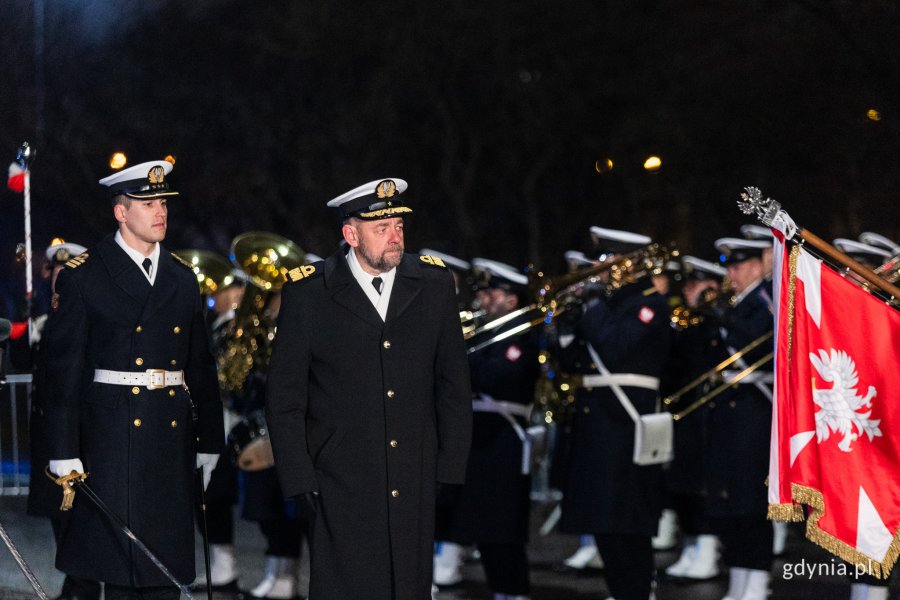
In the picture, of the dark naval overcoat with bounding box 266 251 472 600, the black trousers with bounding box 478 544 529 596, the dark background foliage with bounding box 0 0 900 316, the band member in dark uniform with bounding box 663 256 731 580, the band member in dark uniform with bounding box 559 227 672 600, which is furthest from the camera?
the dark background foliage with bounding box 0 0 900 316

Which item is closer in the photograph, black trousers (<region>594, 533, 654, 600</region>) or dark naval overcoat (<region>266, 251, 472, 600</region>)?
dark naval overcoat (<region>266, 251, 472, 600</region>)

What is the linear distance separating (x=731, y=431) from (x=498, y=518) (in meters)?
1.75

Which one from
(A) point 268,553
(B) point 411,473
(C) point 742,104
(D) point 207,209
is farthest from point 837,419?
(D) point 207,209

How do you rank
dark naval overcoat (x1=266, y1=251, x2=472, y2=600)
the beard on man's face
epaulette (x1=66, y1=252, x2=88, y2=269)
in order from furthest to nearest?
1. epaulette (x1=66, y1=252, x2=88, y2=269)
2. the beard on man's face
3. dark naval overcoat (x1=266, y1=251, x2=472, y2=600)

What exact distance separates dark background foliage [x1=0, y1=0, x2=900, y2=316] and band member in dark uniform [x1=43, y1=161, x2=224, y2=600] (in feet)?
43.1

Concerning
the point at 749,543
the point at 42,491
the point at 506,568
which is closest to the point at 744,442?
the point at 749,543

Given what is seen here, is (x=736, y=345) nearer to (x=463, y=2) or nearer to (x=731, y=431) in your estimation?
(x=731, y=431)

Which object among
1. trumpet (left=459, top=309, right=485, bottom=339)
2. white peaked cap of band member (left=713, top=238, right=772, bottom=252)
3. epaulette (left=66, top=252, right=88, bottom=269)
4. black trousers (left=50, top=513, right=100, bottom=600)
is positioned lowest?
black trousers (left=50, top=513, right=100, bottom=600)

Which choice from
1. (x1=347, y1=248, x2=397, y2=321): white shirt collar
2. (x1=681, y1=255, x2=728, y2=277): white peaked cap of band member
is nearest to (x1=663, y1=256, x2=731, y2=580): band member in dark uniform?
(x1=681, y1=255, x2=728, y2=277): white peaked cap of band member

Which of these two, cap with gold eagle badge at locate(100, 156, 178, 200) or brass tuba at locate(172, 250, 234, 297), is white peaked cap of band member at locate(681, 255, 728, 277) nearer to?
brass tuba at locate(172, 250, 234, 297)

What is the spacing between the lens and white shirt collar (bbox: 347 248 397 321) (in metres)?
5.56

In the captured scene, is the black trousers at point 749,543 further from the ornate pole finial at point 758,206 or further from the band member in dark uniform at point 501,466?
the ornate pole finial at point 758,206

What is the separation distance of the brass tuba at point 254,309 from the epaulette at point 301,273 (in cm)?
312

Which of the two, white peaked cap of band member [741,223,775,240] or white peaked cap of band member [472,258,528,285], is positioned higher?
white peaked cap of band member [741,223,775,240]
